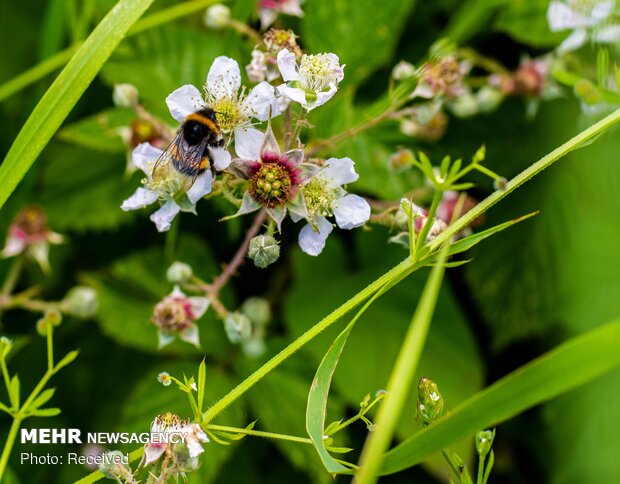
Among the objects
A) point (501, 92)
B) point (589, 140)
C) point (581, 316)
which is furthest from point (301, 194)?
point (581, 316)

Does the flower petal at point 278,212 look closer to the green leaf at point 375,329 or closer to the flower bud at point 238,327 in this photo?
the flower bud at point 238,327

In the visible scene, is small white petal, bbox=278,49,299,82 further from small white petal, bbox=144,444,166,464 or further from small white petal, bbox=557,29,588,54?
small white petal, bbox=557,29,588,54

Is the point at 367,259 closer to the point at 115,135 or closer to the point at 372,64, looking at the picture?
the point at 372,64

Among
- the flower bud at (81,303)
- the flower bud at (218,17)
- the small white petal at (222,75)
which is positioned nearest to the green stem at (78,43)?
the flower bud at (218,17)

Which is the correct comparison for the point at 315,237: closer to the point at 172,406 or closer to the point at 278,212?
the point at 278,212

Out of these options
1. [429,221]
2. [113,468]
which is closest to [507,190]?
[429,221]

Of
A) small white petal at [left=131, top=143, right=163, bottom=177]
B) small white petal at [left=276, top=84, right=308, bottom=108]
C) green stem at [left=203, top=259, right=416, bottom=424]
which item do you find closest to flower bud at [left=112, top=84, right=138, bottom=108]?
small white petal at [left=131, top=143, right=163, bottom=177]
